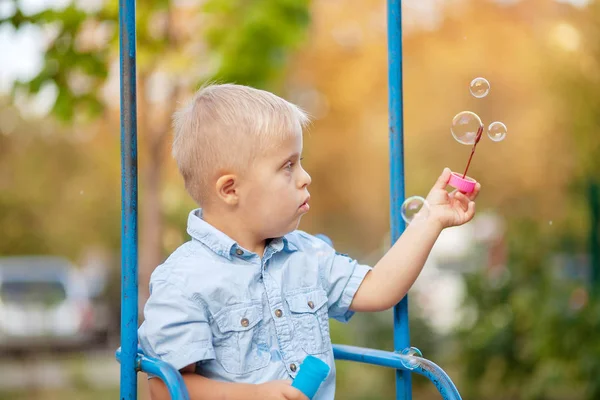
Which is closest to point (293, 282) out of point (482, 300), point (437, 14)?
point (482, 300)

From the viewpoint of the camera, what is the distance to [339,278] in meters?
1.98

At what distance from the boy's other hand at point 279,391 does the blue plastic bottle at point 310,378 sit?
10mm

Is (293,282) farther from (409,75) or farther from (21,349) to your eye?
(409,75)

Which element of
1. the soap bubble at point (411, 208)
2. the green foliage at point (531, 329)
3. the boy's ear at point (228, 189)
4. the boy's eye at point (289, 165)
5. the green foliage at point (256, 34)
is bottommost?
the green foliage at point (531, 329)

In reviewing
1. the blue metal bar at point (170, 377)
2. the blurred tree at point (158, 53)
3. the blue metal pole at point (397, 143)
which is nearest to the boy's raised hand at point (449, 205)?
the blue metal pole at point (397, 143)

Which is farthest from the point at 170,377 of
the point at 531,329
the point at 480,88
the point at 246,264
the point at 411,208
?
the point at 531,329

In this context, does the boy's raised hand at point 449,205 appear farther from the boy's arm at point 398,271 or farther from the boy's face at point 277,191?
the boy's face at point 277,191

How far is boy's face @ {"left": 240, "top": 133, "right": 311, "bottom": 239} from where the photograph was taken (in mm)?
1812

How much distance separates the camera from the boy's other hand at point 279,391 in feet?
5.30

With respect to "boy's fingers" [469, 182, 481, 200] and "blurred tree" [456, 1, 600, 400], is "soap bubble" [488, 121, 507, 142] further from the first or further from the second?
"blurred tree" [456, 1, 600, 400]

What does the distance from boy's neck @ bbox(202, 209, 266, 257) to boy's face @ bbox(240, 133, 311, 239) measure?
25mm

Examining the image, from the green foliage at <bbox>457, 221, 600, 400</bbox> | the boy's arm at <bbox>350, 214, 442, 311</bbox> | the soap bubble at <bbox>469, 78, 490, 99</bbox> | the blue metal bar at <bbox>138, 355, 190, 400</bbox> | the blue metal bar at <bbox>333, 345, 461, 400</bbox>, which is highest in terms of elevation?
the soap bubble at <bbox>469, 78, 490, 99</bbox>

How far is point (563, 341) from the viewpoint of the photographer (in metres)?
5.11

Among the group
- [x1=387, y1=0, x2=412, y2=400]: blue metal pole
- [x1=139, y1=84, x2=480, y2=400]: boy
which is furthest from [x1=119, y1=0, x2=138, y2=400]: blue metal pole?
[x1=387, y1=0, x2=412, y2=400]: blue metal pole
